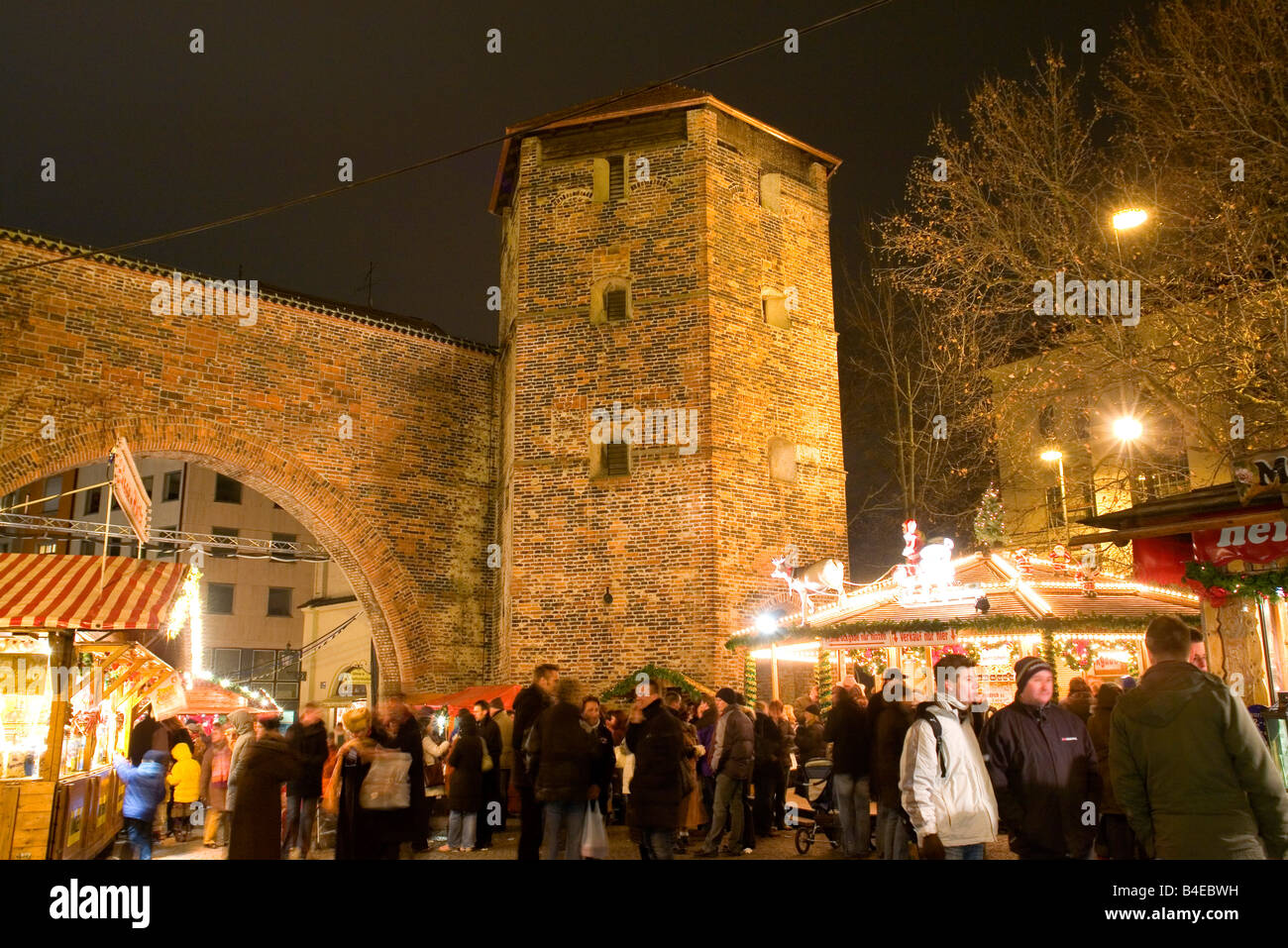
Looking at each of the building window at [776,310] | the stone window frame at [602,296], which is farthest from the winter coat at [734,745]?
the building window at [776,310]

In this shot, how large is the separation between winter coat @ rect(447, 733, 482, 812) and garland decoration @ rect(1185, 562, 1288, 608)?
Answer: 23.4 ft

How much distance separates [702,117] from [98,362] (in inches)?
442

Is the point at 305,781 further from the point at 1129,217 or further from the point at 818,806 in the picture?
the point at 1129,217

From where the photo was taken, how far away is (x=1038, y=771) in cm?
501

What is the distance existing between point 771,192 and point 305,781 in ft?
45.4

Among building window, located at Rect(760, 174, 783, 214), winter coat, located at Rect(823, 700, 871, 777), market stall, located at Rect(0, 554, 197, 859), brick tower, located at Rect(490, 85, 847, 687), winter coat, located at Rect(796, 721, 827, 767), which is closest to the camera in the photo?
market stall, located at Rect(0, 554, 197, 859)

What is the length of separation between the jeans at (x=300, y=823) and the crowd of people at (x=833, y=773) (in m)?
0.03

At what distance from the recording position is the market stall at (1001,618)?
440 inches

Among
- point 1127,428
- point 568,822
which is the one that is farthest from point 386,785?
point 1127,428

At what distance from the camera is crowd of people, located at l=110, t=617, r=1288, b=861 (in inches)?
155

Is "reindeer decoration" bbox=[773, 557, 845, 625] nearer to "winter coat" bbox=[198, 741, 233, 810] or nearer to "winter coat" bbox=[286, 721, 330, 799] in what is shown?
"winter coat" bbox=[286, 721, 330, 799]

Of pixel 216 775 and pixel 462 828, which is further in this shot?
pixel 216 775

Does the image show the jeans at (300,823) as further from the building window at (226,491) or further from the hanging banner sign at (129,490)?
the building window at (226,491)

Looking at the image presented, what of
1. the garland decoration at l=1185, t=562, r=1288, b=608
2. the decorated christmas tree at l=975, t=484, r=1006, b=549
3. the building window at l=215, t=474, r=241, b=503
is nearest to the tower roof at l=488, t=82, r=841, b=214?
the decorated christmas tree at l=975, t=484, r=1006, b=549
